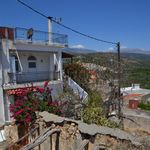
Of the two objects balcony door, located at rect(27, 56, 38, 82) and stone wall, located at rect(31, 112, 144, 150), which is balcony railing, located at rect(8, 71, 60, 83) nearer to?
balcony door, located at rect(27, 56, 38, 82)

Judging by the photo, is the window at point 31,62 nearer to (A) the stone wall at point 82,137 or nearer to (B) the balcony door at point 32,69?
(B) the balcony door at point 32,69

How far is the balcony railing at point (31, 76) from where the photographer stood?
1773 centimetres

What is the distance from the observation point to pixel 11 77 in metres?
17.5

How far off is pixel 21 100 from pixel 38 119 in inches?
88.2

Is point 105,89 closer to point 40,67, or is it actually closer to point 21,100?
point 40,67

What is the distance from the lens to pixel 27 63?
2073 cm

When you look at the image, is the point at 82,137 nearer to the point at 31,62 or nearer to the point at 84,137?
the point at 84,137

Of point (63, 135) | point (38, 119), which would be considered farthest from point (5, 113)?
point (63, 135)

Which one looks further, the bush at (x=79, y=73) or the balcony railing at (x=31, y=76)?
the bush at (x=79, y=73)

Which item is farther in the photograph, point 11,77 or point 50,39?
point 50,39

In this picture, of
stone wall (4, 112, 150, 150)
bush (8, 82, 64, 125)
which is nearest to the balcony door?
bush (8, 82, 64, 125)

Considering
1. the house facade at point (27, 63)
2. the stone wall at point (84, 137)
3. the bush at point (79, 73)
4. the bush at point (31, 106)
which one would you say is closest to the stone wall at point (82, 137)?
the stone wall at point (84, 137)

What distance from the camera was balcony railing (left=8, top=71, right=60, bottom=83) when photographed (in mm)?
17730

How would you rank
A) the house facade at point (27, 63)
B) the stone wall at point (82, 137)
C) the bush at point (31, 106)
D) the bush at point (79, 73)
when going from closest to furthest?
1. the stone wall at point (82, 137)
2. the bush at point (31, 106)
3. the house facade at point (27, 63)
4. the bush at point (79, 73)
